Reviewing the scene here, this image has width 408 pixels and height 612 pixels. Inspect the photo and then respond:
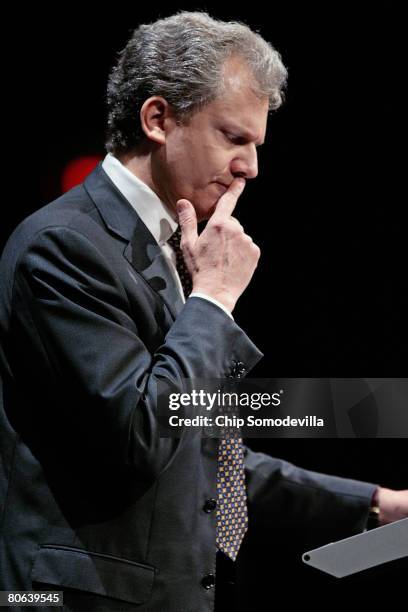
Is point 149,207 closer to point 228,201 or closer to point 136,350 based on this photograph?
point 228,201

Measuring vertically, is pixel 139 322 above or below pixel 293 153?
below

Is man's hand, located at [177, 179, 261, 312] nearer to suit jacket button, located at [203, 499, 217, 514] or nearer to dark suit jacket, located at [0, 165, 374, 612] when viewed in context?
dark suit jacket, located at [0, 165, 374, 612]

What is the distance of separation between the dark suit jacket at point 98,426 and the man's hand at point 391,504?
0.47 m

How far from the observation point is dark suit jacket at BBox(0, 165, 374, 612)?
1172 millimetres

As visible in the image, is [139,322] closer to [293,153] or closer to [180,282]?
[180,282]

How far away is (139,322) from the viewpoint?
4.22ft

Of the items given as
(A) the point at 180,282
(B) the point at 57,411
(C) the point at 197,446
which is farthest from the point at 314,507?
(B) the point at 57,411

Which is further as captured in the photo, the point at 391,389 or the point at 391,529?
the point at 391,389

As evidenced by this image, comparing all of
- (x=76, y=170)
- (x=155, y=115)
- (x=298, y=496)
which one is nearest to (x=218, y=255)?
(x=155, y=115)

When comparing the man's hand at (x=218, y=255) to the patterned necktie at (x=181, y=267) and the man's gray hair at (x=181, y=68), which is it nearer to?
the patterned necktie at (x=181, y=267)

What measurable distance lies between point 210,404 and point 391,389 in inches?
29.4

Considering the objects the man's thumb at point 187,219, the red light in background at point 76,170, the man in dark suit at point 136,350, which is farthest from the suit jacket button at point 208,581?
the red light in background at point 76,170

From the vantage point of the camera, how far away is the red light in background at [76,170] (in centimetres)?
237

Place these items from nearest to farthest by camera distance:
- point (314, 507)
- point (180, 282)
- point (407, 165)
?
point (180, 282) < point (314, 507) < point (407, 165)
